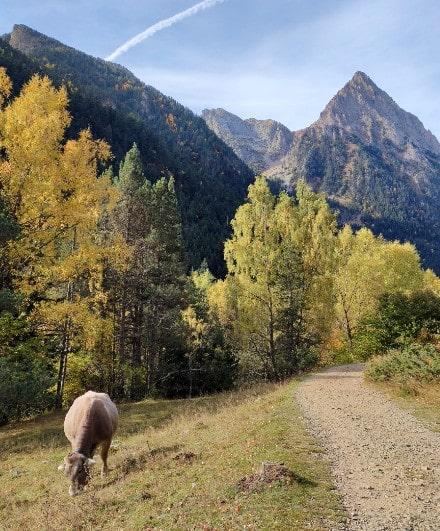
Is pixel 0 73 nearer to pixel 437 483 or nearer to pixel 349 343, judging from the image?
pixel 437 483

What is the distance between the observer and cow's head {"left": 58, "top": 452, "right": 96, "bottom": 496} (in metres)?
12.3

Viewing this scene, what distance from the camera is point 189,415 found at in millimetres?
22359

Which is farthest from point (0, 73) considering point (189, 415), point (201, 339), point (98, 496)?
point (201, 339)

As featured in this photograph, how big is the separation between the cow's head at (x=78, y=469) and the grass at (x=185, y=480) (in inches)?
13.1

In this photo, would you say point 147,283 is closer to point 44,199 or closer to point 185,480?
point 44,199

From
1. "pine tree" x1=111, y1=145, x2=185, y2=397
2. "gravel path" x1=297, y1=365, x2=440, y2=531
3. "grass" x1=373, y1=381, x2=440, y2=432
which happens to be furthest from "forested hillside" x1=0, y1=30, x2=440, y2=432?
"gravel path" x1=297, y1=365, x2=440, y2=531

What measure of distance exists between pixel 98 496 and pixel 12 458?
8.68m

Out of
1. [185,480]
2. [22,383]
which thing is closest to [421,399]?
[185,480]

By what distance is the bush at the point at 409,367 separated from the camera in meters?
20.0

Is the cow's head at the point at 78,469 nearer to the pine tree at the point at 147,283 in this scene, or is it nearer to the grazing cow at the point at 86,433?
the grazing cow at the point at 86,433

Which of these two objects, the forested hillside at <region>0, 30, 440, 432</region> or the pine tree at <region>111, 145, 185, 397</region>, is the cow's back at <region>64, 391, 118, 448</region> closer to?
the forested hillside at <region>0, 30, 440, 432</region>

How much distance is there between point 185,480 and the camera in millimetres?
10797

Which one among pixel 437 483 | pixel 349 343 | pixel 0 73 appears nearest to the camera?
pixel 437 483

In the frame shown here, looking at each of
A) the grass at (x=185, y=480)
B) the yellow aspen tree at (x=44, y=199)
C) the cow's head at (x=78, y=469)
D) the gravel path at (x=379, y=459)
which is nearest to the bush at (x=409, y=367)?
the gravel path at (x=379, y=459)
